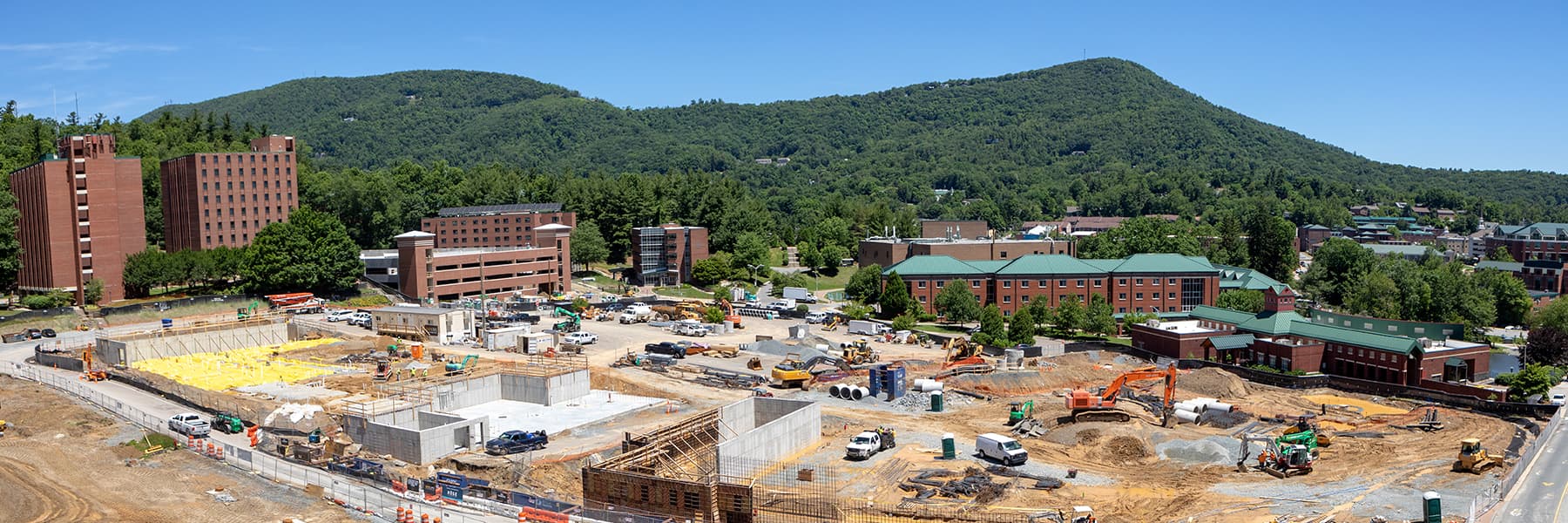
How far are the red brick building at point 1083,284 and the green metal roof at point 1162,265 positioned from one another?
0.07 metres

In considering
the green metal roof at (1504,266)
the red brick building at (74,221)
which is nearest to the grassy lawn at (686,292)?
the red brick building at (74,221)

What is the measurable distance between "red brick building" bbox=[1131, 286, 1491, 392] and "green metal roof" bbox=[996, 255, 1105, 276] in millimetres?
19275

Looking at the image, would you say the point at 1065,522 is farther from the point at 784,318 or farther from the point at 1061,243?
the point at 1061,243

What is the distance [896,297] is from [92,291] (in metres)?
61.2

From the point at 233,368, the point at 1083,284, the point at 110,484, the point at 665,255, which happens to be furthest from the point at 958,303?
the point at 110,484

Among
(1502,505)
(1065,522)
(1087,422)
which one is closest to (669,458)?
(1065,522)

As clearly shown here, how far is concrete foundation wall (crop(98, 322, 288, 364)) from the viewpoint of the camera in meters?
63.9

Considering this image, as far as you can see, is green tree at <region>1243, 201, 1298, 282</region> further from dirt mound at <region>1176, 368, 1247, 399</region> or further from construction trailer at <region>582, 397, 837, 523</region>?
construction trailer at <region>582, 397, 837, 523</region>

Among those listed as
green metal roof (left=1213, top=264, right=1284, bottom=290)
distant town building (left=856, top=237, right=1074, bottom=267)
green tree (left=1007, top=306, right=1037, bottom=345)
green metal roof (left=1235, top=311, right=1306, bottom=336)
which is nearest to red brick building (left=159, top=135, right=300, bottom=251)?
distant town building (left=856, top=237, right=1074, bottom=267)

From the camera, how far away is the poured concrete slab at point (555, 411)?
157ft

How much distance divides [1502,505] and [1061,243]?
8873cm

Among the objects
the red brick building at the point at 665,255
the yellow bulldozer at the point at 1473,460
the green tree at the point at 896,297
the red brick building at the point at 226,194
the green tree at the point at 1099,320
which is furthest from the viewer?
the red brick building at the point at 665,255

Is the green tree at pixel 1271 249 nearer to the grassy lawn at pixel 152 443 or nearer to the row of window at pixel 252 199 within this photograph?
the row of window at pixel 252 199

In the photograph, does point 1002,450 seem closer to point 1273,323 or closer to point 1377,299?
point 1273,323
